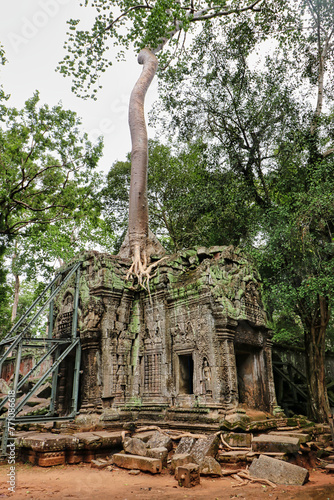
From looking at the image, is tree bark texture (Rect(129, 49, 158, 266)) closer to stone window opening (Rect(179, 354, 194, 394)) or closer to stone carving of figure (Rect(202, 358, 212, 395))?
stone window opening (Rect(179, 354, 194, 394))

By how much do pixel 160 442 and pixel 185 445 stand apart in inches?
21.9

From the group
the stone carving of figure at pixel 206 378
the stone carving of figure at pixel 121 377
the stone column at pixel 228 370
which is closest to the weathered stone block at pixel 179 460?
the stone column at pixel 228 370

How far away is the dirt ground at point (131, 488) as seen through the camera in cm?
451

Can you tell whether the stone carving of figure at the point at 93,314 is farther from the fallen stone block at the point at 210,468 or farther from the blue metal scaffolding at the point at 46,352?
the fallen stone block at the point at 210,468

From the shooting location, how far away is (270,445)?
580 cm

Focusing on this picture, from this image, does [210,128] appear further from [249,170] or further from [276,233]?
[276,233]

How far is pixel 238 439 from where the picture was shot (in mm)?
6312

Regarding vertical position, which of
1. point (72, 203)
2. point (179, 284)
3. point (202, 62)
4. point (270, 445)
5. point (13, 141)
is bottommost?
point (270, 445)

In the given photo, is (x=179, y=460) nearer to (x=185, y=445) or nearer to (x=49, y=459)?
(x=185, y=445)

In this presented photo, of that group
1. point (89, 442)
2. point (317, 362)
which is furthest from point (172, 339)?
point (317, 362)

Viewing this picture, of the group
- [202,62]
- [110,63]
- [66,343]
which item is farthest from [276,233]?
[110,63]

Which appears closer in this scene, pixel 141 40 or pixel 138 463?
pixel 138 463

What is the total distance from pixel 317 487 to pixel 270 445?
973 millimetres

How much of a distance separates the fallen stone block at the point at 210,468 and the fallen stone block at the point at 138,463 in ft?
2.13
